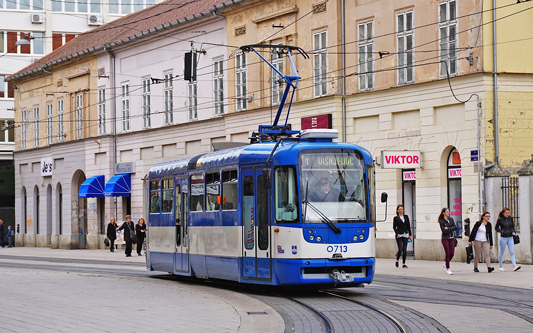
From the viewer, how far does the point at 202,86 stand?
1638 inches

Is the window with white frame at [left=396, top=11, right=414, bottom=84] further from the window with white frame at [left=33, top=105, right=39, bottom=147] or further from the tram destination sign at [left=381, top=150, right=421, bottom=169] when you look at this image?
the window with white frame at [left=33, top=105, right=39, bottom=147]

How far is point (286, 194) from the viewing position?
662 inches

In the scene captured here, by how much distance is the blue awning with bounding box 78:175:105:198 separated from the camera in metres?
47.9

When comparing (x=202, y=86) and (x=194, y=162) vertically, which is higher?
(x=202, y=86)

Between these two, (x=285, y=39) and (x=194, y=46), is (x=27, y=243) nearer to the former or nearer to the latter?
(x=194, y=46)

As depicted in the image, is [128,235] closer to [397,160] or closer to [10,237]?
[397,160]

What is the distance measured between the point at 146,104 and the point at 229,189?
1107 inches

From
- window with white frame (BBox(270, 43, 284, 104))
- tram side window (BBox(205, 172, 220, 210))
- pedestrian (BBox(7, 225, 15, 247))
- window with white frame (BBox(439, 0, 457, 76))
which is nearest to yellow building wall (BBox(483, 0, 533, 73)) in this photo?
window with white frame (BBox(439, 0, 457, 76))

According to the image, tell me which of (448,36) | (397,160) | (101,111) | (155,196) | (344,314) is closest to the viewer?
(344,314)

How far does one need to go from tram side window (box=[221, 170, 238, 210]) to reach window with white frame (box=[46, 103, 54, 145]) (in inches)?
1521

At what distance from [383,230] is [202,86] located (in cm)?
1353

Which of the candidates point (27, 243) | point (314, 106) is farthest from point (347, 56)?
point (27, 243)

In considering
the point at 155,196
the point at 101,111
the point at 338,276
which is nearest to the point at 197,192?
the point at 155,196

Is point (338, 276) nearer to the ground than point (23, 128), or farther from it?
nearer to the ground
